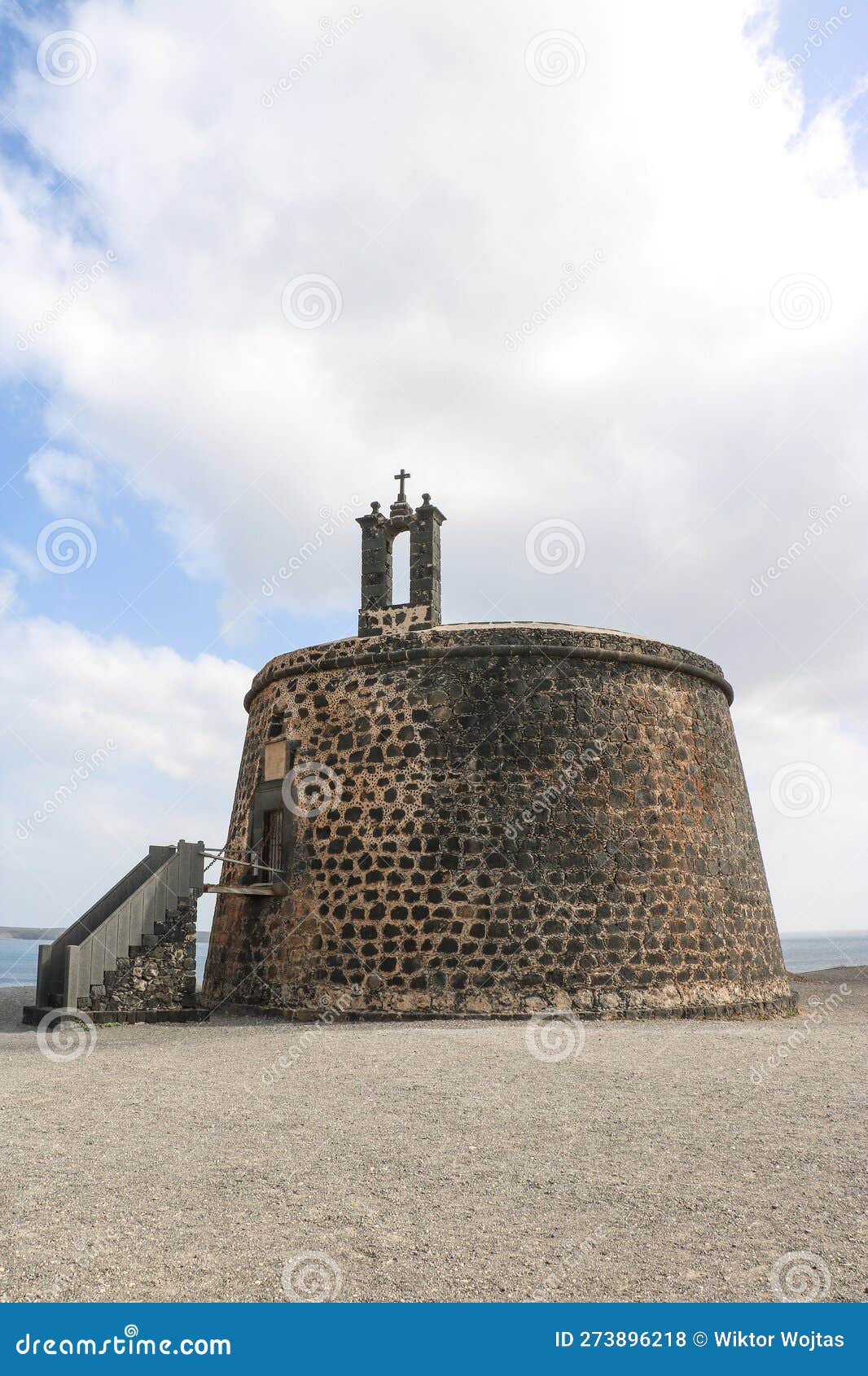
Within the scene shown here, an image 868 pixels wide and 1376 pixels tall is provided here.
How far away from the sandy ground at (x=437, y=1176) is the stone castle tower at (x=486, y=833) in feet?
9.57

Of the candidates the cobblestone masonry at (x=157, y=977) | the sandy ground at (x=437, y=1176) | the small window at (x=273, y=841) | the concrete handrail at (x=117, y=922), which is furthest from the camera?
the small window at (x=273, y=841)

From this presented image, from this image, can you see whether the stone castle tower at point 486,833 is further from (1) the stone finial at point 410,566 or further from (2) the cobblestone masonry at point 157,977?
(2) the cobblestone masonry at point 157,977

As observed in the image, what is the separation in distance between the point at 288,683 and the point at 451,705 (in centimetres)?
286

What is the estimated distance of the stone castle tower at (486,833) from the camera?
12.4m

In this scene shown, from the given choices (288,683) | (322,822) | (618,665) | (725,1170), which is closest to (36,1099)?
(725,1170)

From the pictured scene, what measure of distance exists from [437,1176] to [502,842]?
7364 millimetres

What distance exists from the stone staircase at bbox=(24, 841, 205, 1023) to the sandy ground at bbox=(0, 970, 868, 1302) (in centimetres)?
287

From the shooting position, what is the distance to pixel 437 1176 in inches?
209

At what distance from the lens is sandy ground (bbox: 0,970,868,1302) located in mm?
4031

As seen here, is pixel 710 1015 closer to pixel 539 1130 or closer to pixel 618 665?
pixel 618 665

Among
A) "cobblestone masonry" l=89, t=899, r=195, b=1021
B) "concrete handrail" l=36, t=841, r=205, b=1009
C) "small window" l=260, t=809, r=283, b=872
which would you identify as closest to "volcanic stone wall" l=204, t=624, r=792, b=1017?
"small window" l=260, t=809, r=283, b=872

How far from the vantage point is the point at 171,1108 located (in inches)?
277

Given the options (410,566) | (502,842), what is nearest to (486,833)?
(502,842)

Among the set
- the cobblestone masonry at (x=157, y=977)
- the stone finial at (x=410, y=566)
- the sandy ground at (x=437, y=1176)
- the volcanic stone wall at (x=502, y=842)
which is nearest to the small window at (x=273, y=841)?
the volcanic stone wall at (x=502, y=842)
